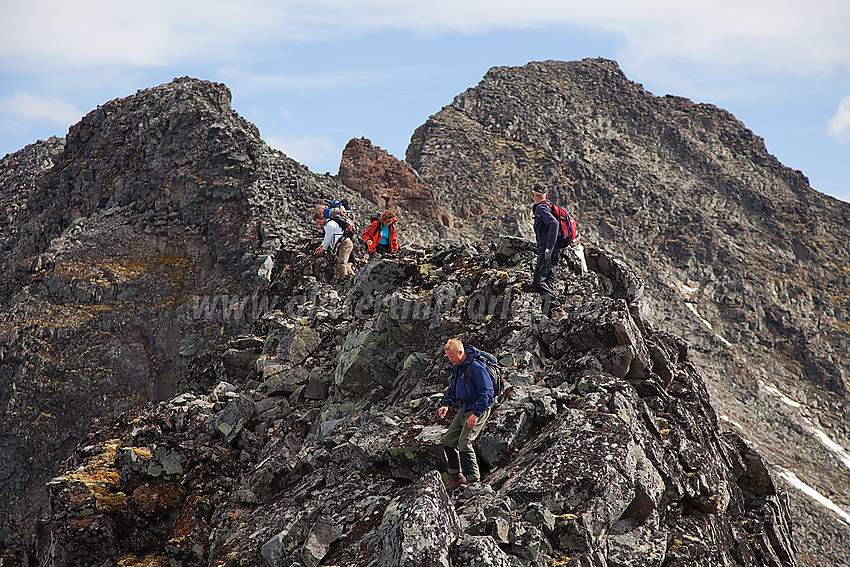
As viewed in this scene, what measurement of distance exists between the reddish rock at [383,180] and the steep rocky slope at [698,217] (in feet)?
22.9

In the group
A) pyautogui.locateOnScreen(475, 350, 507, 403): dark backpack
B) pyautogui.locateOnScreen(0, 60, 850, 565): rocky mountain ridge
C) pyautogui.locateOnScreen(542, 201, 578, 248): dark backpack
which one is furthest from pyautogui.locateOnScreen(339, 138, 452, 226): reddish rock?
pyautogui.locateOnScreen(475, 350, 507, 403): dark backpack

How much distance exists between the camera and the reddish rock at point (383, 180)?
59.1m

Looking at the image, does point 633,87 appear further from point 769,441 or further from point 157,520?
point 157,520

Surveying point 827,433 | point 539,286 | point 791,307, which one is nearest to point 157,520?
point 539,286

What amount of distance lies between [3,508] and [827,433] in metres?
67.4

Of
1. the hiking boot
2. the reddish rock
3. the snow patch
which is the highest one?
the reddish rock

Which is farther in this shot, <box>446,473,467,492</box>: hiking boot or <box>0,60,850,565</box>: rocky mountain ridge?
<box>0,60,850,565</box>: rocky mountain ridge

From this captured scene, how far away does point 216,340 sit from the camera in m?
39.3

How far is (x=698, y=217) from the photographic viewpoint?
83.2m

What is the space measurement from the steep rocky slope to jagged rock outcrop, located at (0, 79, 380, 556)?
93.3 feet

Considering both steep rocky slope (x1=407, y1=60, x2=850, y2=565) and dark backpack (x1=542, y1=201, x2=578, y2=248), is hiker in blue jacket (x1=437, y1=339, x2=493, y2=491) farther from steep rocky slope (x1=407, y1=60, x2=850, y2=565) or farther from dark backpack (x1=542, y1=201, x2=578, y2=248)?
steep rocky slope (x1=407, y1=60, x2=850, y2=565)

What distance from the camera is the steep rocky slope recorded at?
6103 centimetres

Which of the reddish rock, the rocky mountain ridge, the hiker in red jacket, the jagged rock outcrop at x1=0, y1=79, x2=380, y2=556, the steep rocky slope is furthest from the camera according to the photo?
the steep rocky slope

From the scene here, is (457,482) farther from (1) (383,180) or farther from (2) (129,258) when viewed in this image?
(1) (383,180)
